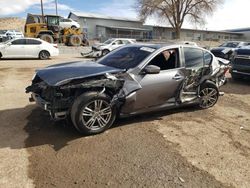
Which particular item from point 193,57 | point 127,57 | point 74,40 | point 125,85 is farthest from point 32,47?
point 125,85

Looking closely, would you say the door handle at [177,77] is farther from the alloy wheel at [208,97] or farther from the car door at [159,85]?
the alloy wheel at [208,97]

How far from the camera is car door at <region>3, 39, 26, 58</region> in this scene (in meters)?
17.0

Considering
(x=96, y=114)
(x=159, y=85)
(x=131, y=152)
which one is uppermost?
(x=159, y=85)

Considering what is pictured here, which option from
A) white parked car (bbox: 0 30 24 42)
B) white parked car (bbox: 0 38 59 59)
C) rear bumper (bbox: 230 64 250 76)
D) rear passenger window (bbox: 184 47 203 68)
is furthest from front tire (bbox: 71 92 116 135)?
white parked car (bbox: 0 30 24 42)

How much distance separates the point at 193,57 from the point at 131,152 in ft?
9.94

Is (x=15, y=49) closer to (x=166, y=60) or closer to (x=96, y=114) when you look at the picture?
(x=166, y=60)

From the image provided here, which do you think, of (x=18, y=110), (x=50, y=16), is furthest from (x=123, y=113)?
(x=50, y=16)

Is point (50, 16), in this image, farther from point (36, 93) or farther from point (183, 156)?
point (183, 156)

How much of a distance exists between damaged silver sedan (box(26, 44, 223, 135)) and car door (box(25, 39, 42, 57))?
1295 centimetres

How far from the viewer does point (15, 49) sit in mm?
17141

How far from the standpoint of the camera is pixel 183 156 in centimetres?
409

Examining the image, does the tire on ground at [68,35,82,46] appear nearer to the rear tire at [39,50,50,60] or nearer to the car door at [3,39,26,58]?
the rear tire at [39,50,50,60]

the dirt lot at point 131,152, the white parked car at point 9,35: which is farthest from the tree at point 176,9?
the dirt lot at point 131,152

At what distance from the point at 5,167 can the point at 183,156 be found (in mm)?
2559
